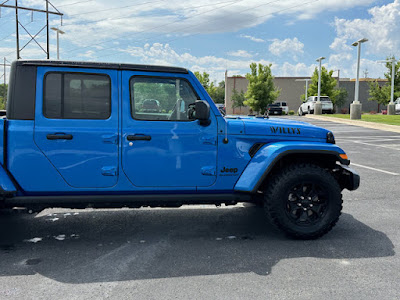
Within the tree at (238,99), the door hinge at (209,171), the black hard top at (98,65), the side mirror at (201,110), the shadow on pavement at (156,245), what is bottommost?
the shadow on pavement at (156,245)

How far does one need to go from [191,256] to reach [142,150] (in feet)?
3.88

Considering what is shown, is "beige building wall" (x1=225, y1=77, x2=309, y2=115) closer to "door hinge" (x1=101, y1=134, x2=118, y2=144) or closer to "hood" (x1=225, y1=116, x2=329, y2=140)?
"hood" (x1=225, y1=116, x2=329, y2=140)

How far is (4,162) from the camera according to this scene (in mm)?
3912

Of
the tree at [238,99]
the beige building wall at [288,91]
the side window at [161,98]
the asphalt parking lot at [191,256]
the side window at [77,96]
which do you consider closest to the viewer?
the asphalt parking lot at [191,256]

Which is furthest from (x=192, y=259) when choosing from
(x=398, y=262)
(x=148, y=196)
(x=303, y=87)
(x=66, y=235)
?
(x=303, y=87)

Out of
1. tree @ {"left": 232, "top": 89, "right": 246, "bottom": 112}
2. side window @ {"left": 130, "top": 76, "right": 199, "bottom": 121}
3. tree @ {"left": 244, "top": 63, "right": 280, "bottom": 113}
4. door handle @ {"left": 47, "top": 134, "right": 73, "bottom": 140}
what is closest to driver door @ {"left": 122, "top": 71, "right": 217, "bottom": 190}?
side window @ {"left": 130, "top": 76, "right": 199, "bottom": 121}

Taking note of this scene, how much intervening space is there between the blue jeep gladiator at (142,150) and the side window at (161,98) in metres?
0.01

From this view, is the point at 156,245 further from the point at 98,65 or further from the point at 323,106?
the point at 323,106

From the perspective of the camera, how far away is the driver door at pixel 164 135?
13.5 feet

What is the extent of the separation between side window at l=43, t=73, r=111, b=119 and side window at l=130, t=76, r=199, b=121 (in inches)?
11.8

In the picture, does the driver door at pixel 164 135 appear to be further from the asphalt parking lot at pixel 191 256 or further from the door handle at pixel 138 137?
the asphalt parking lot at pixel 191 256

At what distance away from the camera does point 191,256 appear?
3.91 m

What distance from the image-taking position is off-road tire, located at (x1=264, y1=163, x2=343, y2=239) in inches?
168

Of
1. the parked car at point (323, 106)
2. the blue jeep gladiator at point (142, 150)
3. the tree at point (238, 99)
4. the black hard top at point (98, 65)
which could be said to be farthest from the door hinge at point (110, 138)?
the tree at point (238, 99)
